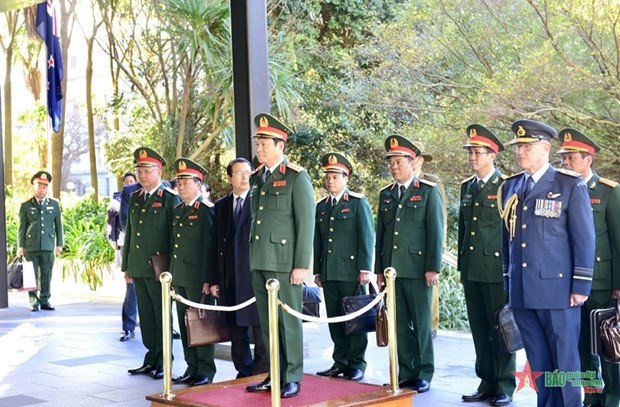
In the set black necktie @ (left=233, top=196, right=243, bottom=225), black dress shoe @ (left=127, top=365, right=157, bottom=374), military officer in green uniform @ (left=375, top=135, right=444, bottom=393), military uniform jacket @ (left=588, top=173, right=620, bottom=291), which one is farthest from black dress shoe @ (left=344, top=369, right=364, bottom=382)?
military uniform jacket @ (left=588, top=173, right=620, bottom=291)

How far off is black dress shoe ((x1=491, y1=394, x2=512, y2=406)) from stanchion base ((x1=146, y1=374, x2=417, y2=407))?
0.61m

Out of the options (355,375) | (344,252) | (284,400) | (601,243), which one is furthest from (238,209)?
(601,243)

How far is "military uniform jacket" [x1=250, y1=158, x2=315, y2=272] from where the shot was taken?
19.0 feet

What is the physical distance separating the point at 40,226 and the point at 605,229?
814 cm

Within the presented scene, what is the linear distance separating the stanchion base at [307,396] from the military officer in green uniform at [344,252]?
1.03 meters

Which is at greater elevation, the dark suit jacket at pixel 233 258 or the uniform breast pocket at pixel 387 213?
the uniform breast pocket at pixel 387 213

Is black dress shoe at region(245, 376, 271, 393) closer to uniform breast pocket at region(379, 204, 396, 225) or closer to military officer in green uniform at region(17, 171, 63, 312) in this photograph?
uniform breast pocket at region(379, 204, 396, 225)

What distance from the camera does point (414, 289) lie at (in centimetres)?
652

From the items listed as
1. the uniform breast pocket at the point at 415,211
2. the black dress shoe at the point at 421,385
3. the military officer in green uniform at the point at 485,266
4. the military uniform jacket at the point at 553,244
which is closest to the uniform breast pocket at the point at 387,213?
the uniform breast pocket at the point at 415,211

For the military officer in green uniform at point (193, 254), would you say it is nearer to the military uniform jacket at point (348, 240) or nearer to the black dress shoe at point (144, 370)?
the black dress shoe at point (144, 370)

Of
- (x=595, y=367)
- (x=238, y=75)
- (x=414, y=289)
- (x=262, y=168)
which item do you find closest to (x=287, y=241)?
(x=262, y=168)

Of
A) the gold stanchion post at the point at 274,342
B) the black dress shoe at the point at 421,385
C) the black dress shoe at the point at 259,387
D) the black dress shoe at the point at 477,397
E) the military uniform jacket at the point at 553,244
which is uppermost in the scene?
the military uniform jacket at the point at 553,244

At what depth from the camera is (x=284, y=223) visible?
5.86 metres

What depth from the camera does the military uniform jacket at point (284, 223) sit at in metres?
5.80
